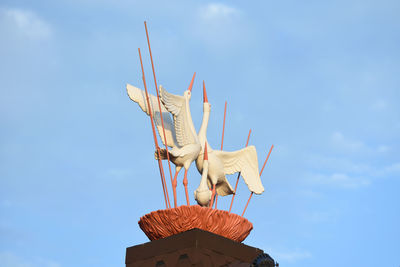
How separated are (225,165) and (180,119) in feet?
4.90

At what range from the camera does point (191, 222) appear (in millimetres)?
12422

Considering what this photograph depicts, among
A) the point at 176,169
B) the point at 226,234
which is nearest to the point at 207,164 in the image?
the point at 176,169

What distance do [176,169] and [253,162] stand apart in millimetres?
1996

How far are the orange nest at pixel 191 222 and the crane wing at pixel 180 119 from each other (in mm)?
1836

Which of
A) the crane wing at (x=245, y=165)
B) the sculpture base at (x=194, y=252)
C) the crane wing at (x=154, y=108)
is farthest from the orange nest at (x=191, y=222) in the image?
the crane wing at (x=154, y=108)

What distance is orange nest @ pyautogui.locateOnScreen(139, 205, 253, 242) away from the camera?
489 inches

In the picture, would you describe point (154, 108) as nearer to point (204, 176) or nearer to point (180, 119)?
point (180, 119)

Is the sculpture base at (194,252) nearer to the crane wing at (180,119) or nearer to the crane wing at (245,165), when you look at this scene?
the crane wing at (245,165)

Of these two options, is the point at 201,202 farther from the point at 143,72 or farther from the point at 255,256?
the point at 143,72

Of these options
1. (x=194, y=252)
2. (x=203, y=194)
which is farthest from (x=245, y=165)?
(x=194, y=252)

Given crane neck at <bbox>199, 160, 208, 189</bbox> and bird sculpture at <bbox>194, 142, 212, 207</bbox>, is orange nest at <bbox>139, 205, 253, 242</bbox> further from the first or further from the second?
crane neck at <bbox>199, 160, 208, 189</bbox>

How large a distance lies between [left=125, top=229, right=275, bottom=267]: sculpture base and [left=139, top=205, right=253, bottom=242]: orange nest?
204mm

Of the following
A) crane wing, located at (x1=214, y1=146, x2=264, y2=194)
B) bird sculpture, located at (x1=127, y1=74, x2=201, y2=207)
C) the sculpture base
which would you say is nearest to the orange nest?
the sculpture base

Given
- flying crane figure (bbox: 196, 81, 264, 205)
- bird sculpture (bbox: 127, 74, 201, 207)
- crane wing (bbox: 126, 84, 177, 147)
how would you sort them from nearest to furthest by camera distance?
bird sculpture (bbox: 127, 74, 201, 207)
flying crane figure (bbox: 196, 81, 264, 205)
crane wing (bbox: 126, 84, 177, 147)
